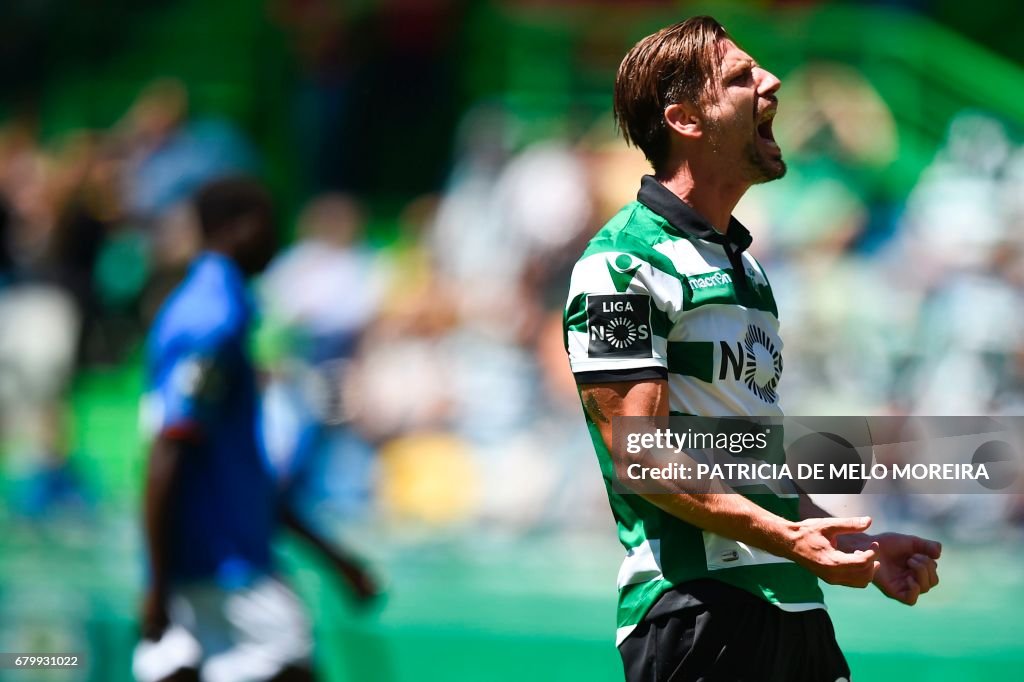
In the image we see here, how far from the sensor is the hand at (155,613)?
4.41 metres

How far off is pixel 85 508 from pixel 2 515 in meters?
0.56

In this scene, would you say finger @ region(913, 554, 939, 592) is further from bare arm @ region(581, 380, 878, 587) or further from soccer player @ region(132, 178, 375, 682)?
soccer player @ region(132, 178, 375, 682)

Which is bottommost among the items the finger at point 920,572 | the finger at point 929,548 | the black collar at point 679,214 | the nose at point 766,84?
the finger at point 920,572

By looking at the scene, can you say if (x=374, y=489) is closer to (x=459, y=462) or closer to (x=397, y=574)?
(x=459, y=462)

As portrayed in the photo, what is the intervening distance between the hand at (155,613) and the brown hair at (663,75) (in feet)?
7.20

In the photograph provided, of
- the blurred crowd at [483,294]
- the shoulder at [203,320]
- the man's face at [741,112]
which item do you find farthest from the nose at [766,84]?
the blurred crowd at [483,294]

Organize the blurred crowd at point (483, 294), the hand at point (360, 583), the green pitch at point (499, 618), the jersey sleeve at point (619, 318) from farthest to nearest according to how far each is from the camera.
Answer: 1. the blurred crowd at point (483, 294)
2. the green pitch at point (499, 618)
3. the hand at point (360, 583)
4. the jersey sleeve at point (619, 318)

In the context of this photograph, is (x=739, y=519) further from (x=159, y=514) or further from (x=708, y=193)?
(x=159, y=514)

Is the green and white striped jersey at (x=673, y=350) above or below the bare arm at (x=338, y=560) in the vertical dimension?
below

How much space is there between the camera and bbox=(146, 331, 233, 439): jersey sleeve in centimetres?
446

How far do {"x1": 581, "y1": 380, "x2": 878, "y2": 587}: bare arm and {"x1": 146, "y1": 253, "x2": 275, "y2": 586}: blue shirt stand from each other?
193 cm

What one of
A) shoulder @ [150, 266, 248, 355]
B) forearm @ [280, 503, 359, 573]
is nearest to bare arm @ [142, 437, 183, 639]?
shoulder @ [150, 266, 248, 355]

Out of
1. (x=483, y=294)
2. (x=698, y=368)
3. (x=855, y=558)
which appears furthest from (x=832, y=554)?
(x=483, y=294)

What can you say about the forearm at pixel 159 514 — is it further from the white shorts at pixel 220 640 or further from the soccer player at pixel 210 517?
the white shorts at pixel 220 640
